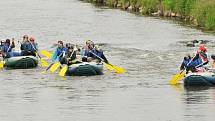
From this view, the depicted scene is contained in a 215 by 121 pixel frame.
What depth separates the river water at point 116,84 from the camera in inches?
964

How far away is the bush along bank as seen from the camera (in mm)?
50781

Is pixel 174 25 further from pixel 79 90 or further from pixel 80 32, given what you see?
pixel 79 90

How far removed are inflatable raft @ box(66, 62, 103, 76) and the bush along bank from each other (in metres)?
18.5

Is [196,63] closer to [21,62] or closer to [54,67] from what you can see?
[54,67]

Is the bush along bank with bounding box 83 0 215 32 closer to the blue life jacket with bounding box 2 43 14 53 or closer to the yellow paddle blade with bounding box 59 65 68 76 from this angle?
the blue life jacket with bounding box 2 43 14 53

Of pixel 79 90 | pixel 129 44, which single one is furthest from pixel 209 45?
pixel 79 90

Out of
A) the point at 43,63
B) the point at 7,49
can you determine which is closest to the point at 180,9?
the point at 43,63

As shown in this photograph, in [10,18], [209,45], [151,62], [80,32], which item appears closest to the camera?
[151,62]

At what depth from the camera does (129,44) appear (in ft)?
147

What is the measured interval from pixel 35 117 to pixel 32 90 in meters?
5.62

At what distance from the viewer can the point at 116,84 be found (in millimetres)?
30719

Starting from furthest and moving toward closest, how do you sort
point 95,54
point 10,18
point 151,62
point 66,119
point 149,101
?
point 10,18, point 151,62, point 95,54, point 149,101, point 66,119

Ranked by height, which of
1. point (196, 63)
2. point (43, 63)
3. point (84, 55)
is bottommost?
point (43, 63)

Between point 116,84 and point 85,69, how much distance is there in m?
2.02
